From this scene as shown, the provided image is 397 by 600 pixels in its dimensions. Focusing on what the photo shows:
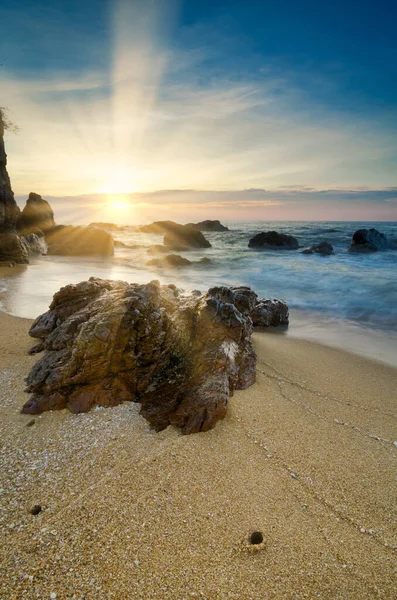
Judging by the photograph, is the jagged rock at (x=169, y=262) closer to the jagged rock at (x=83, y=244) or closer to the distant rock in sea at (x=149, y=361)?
the jagged rock at (x=83, y=244)

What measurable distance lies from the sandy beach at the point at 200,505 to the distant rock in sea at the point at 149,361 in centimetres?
24

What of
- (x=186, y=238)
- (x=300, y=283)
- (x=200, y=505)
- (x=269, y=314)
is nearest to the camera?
(x=200, y=505)

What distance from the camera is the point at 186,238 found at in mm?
39812

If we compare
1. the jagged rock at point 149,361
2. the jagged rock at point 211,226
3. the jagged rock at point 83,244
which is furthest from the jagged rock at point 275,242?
the jagged rock at point 211,226

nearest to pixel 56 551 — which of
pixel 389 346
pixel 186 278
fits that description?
pixel 389 346

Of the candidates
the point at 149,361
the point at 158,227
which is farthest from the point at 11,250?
the point at 158,227

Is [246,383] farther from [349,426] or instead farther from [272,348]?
[272,348]

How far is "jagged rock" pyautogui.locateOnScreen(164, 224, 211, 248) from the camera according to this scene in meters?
39.3

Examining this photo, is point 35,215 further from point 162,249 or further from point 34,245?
point 162,249

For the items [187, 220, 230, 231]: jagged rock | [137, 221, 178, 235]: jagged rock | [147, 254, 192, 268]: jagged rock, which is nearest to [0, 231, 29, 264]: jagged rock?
[147, 254, 192, 268]: jagged rock

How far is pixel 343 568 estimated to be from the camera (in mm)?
2658

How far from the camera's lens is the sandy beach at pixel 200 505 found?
98.5 inches

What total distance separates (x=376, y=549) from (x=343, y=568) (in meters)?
0.41

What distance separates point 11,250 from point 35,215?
12438mm
